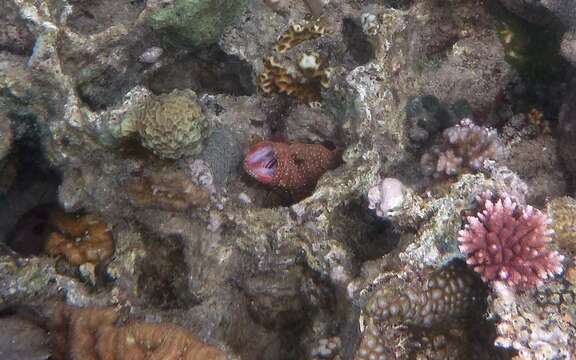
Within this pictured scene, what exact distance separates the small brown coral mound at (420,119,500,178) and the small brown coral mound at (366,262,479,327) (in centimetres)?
80

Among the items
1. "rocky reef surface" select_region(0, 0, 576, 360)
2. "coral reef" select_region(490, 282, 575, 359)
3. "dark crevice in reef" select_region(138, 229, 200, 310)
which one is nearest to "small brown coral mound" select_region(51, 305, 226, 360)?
"rocky reef surface" select_region(0, 0, 576, 360)

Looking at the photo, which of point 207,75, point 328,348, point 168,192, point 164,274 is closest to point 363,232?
point 328,348

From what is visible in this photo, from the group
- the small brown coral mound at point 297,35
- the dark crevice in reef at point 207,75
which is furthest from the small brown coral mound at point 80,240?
the small brown coral mound at point 297,35

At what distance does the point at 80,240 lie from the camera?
4.25m

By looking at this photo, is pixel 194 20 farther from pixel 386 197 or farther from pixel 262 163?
pixel 386 197

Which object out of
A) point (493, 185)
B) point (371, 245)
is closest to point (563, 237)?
point (493, 185)

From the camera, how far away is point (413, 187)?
3941 millimetres

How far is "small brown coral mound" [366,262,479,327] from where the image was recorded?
3221mm

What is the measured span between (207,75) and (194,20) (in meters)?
0.87

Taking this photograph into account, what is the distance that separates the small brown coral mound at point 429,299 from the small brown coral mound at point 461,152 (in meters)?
0.80

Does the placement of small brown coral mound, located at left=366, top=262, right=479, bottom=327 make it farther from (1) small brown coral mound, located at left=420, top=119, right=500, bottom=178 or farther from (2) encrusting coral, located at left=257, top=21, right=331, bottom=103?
(2) encrusting coral, located at left=257, top=21, right=331, bottom=103

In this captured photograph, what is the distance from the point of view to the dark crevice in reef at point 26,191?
Answer: 4.45 meters

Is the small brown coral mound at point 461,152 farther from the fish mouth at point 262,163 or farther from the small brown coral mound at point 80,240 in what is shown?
the small brown coral mound at point 80,240

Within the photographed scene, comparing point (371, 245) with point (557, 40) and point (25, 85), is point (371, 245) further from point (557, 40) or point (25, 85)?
point (25, 85)
